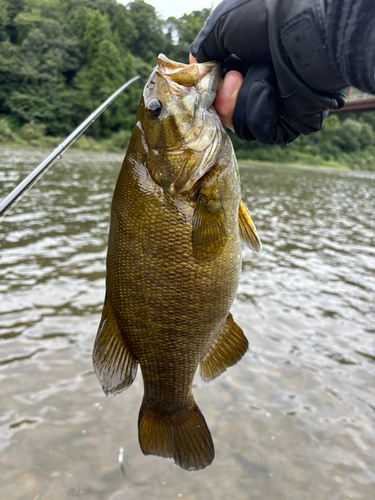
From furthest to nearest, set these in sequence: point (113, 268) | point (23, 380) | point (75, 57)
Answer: point (75, 57), point (23, 380), point (113, 268)

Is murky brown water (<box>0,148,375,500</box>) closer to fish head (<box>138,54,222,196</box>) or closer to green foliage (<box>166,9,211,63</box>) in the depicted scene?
fish head (<box>138,54,222,196</box>)

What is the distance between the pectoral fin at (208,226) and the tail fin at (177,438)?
883 mm

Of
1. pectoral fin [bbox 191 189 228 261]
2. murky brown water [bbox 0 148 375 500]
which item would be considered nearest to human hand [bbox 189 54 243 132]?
pectoral fin [bbox 191 189 228 261]

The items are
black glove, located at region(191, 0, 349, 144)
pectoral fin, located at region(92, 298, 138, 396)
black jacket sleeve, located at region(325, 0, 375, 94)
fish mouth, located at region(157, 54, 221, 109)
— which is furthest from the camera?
pectoral fin, located at region(92, 298, 138, 396)

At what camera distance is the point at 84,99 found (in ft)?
172

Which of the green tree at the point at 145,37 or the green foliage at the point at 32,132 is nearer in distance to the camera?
the green foliage at the point at 32,132

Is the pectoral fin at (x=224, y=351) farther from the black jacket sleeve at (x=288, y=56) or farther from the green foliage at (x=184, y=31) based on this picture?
the green foliage at (x=184, y=31)

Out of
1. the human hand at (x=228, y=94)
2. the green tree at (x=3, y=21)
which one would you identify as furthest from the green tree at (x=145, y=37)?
the human hand at (x=228, y=94)

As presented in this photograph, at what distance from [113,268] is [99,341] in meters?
0.37

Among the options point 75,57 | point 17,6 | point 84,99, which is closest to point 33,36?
point 75,57

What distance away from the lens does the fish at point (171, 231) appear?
1.63m

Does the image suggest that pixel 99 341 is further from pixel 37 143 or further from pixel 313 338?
pixel 37 143

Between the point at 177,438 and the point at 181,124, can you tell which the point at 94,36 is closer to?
the point at 181,124

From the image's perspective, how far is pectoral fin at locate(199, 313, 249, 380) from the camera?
1.98 metres
